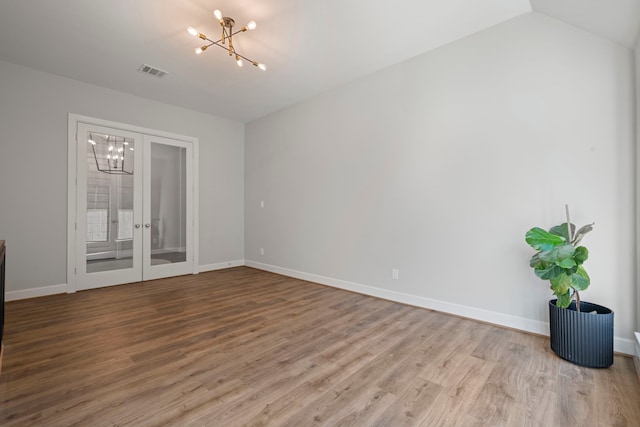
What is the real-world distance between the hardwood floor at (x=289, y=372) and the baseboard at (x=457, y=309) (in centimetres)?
11

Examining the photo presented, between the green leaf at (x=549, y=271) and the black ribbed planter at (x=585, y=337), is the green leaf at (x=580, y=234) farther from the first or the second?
the black ribbed planter at (x=585, y=337)

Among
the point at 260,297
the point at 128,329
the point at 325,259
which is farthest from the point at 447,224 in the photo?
the point at 128,329

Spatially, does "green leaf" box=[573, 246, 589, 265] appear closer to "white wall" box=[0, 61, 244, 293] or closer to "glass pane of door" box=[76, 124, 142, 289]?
"white wall" box=[0, 61, 244, 293]

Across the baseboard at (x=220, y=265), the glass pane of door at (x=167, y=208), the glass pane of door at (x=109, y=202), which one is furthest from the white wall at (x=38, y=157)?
the baseboard at (x=220, y=265)

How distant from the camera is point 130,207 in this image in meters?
4.85

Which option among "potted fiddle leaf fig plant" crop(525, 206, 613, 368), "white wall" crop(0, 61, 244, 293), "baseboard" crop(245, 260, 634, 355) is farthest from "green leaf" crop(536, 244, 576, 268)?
"white wall" crop(0, 61, 244, 293)

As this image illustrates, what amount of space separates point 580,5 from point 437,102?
4.61 feet

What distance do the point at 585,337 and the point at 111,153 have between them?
6.20 m

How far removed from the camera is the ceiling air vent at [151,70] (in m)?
3.89

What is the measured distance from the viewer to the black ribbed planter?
2.22 metres

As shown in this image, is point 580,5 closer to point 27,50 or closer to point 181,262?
point 27,50

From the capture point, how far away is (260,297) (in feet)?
13.2

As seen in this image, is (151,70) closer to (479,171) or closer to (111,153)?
(111,153)

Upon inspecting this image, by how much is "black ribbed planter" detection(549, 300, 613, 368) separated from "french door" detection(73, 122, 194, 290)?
17.9 feet
